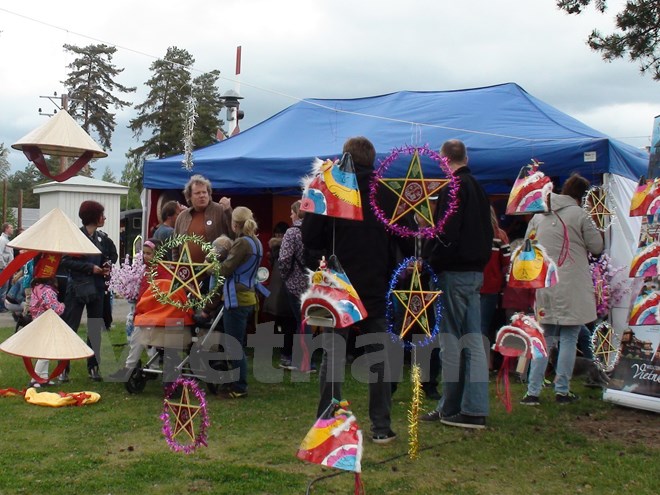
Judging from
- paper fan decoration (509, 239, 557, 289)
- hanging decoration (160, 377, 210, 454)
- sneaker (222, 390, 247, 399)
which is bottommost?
sneaker (222, 390, 247, 399)

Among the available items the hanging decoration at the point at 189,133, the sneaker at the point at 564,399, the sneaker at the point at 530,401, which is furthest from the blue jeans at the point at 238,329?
the sneaker at the point at 564,399

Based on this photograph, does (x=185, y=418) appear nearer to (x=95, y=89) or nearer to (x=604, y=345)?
(x=604, y=345)

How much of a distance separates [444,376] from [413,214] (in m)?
1.20

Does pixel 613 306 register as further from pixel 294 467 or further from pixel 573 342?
pixel 294 467

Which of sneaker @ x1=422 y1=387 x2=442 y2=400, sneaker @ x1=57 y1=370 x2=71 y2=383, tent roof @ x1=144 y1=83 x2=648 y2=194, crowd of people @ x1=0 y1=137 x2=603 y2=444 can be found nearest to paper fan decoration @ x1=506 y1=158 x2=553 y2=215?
crowd of people @ x1=0 y1=137 x2=603 y2=444

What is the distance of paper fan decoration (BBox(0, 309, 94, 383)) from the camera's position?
5.76 m

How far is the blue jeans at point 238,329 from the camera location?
631cm

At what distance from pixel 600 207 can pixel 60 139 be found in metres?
4.65

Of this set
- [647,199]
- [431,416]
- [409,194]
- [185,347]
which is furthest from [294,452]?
[647,199]

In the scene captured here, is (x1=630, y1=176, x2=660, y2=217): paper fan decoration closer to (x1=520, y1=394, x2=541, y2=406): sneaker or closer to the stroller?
(x1=520, y1=394, x2=541, y2=406): sneaker

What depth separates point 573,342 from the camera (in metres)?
6.04

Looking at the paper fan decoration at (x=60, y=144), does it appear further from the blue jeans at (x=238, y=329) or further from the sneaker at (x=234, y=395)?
the sneaker at (x=234, y=395)

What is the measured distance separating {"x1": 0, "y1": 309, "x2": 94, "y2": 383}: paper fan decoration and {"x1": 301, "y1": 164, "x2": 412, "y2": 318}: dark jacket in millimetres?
2387

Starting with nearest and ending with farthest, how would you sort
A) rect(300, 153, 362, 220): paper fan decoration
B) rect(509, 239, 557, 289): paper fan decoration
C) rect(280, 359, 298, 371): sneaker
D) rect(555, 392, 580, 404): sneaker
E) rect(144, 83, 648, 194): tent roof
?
rect(300, 153, 362, 220): paper fan decoration, rect(509, 239, 557, 289): paper fan decoration, rect(555, 392, 580, 404): sneaker, rect(144, 83, 648, 194): tent roof, rect(280, 359, 298, 371): sneaker
